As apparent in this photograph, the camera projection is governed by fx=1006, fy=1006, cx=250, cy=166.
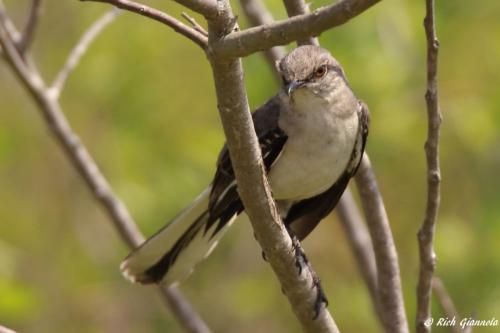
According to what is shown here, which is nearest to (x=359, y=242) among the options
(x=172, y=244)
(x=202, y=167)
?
(x=172, y=244)

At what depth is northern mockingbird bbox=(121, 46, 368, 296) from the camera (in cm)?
482

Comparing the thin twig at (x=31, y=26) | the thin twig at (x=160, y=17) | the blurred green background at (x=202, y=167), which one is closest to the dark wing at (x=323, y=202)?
the blurred green background at (x=202, y=167)

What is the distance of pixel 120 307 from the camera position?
25.0 ft

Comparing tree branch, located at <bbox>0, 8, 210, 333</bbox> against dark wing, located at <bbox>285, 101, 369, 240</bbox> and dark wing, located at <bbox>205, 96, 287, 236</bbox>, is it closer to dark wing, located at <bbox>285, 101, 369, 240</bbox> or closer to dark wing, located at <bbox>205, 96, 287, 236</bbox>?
dark wing, located at <bbox>205, 96, 287, 236</bbox>

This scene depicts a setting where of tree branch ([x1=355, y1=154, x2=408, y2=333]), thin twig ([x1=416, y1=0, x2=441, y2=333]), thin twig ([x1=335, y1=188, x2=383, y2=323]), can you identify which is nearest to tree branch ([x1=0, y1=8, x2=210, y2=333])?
thin twig ([x1=335, y1=188, x2=383, y2=323])

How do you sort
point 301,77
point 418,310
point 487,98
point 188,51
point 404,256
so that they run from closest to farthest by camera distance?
point 418,310, point 301,77, point 487,98, point 404,256, point 188,51

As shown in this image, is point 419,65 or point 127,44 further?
point 127,44

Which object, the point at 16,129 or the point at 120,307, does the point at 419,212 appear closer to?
the point at 120,307

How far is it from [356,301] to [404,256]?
19.6 inches

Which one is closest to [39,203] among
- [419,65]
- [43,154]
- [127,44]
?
[43,154]

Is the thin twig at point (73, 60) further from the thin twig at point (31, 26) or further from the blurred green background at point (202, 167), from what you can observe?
the blurred green background at point (202, 167)

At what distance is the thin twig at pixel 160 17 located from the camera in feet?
9.73

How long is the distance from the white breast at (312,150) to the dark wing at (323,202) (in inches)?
1.9

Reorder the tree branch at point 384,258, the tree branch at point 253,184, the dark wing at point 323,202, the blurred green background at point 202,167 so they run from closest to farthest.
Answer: the tree branch at point 253,184 → the tree branch at point 384,258 → the dark wing at point 323,202 → the blurred green background at point 202,167
